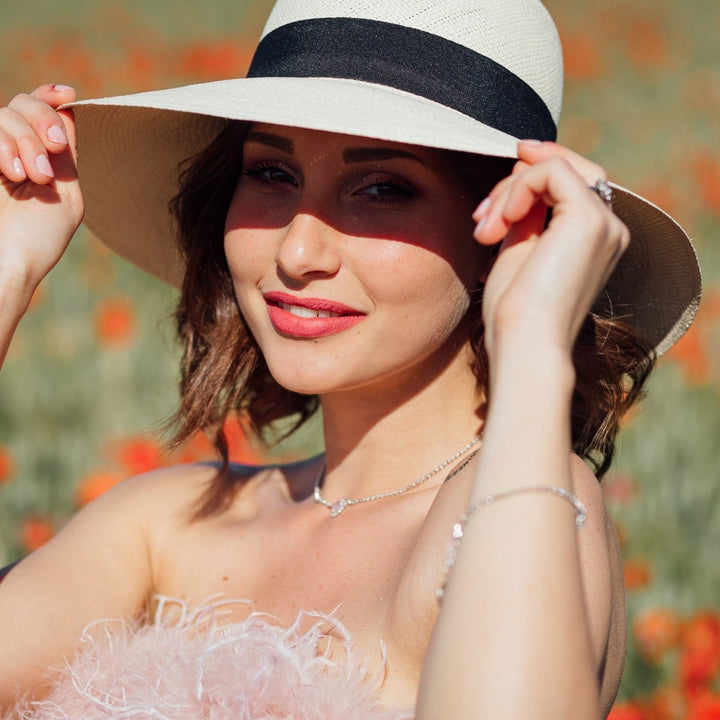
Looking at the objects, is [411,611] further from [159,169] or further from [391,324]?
[159,169]

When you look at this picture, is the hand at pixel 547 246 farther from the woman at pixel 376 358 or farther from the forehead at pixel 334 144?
the forehead at pixel 334 144

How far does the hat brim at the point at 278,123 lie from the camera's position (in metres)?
2.21

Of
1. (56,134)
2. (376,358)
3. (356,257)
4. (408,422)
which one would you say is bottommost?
(408,422)

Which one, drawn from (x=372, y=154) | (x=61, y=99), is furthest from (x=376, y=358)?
(x=61, y=99)

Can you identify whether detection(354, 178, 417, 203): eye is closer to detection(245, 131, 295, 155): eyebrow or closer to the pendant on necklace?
detection(245, 131, 295, 155): eyebrow

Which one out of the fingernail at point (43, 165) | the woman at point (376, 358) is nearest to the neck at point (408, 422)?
the woman at point (376, 358)

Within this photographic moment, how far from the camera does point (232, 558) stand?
111 inches

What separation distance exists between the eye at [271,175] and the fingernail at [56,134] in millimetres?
386

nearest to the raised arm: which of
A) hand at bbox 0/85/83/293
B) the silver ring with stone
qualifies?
hand at bbox 0/85/83/293

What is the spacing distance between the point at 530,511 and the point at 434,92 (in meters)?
0.95

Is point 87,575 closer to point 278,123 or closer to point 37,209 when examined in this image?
point 37,209

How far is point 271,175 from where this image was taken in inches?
102

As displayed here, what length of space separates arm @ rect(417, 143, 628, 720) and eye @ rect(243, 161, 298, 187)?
0.68 m

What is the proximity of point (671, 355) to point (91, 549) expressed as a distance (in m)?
3.05
